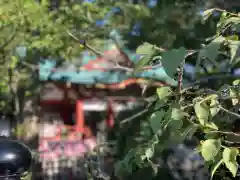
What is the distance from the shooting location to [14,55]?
7094 mm

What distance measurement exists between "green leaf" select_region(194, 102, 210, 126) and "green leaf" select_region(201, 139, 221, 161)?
0.10 m

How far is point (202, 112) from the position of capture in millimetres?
1849

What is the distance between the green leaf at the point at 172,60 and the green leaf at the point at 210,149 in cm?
41

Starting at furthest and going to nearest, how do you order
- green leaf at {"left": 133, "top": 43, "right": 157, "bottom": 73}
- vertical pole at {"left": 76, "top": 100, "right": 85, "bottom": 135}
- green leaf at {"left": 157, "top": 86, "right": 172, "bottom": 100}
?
vertical pole at {"left": 76, "top": 100, "right": 85, "bottom": 135} < green leaf at {"left": 157, "top": 86, "right": 172, "bottom": 100} < green leaf at {"left": 133, "top": 43, "right": 157, "bottom": 73}

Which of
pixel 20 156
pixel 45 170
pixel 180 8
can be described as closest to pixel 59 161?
pixel 45 170

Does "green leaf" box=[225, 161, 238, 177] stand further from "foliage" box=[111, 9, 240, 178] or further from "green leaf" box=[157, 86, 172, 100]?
"green leaf" box=[157, 86, 172, 100]

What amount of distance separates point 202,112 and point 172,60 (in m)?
0.31

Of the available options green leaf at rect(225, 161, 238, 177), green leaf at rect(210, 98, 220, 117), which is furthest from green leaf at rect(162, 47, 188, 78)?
green leaf at rect(225, 161, 238, 177)

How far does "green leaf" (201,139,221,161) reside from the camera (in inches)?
72.3

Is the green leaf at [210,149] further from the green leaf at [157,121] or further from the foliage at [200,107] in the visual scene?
the green leaf at [157,121]

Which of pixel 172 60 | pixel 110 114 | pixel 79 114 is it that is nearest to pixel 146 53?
pixel 172 60

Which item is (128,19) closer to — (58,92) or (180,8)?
(180,8)

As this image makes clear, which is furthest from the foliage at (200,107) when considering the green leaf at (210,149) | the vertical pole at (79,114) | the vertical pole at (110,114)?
the vertical pole at (79,114)

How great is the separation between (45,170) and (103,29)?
2.76 meters
